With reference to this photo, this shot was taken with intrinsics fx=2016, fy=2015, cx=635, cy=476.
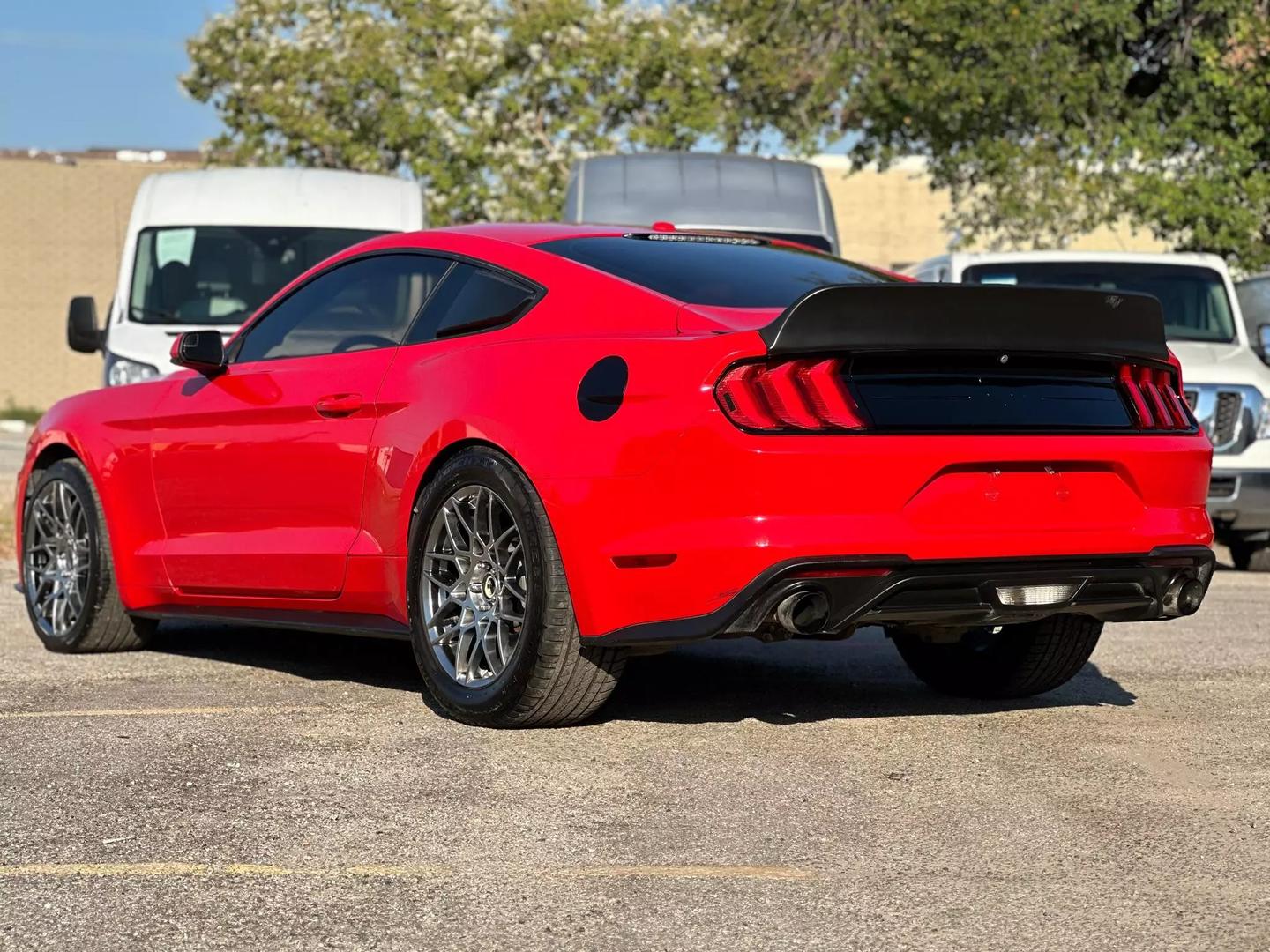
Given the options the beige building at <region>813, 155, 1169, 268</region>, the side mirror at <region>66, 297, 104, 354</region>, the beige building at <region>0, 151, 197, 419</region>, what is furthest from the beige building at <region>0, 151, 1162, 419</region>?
the side mirror at <region>66, 297, 104, 354</region>

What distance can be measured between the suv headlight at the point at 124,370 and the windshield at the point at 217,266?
0.51 meters

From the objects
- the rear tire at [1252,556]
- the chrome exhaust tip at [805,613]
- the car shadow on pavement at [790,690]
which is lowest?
the rear tire at [1252,556]

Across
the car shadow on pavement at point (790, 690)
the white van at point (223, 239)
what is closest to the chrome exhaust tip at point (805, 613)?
the car shadow on pavement at point (790, 690)

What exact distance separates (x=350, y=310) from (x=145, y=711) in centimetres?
153

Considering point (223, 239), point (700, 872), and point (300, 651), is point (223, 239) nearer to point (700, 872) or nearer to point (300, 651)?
point (300, 651)

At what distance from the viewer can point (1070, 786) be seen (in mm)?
5180

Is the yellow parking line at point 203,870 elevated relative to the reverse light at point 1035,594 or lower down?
lower down

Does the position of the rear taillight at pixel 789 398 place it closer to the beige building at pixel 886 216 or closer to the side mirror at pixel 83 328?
the side mirror at pixel 83 328

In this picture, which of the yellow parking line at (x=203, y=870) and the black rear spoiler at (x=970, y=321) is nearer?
the yellow parking line at (x=203, y=870)

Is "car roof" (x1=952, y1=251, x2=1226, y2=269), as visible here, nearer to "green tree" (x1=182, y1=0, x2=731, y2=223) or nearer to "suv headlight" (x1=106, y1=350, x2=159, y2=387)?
"suv headlight" (x1=106, y1=350, x2=159, y2=387)

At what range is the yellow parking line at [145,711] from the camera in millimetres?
6266

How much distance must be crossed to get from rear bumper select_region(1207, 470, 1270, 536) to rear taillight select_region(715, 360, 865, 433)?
7155 mm

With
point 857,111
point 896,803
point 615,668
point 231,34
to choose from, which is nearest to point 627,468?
point 615,668

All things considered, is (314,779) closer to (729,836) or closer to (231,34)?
(729,836)
